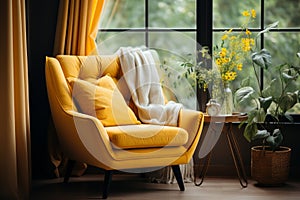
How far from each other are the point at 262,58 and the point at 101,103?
49.9 inches

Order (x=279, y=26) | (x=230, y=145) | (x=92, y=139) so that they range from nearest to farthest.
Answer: (x=92, y=139)
(x=230, y=145)
(x=279, y=26)

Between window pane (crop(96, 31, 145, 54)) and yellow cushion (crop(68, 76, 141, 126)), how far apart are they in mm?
707

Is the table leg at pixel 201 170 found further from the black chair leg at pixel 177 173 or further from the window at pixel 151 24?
the window at pixel 151 24

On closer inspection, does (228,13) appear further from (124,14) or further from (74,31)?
(74,31)

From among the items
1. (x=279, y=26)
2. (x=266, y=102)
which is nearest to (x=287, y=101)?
(x=266, y=102)

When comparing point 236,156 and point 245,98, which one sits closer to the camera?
point 245,98

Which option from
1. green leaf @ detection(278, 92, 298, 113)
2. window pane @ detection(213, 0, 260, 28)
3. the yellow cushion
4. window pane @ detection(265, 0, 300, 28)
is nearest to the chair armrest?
the yellow cushion

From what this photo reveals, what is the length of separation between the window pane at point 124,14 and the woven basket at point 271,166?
1.49 metres

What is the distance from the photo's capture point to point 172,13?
17.6ft

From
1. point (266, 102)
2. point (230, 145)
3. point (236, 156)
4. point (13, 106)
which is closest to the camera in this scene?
point (13, 106)

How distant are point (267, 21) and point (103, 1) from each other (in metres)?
1.36

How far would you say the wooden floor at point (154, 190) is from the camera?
4.43m

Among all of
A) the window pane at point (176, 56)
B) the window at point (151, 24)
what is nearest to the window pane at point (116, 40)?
the window at point (151, 24)

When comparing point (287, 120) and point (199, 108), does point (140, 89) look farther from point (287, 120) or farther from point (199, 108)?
point (287, 120)
